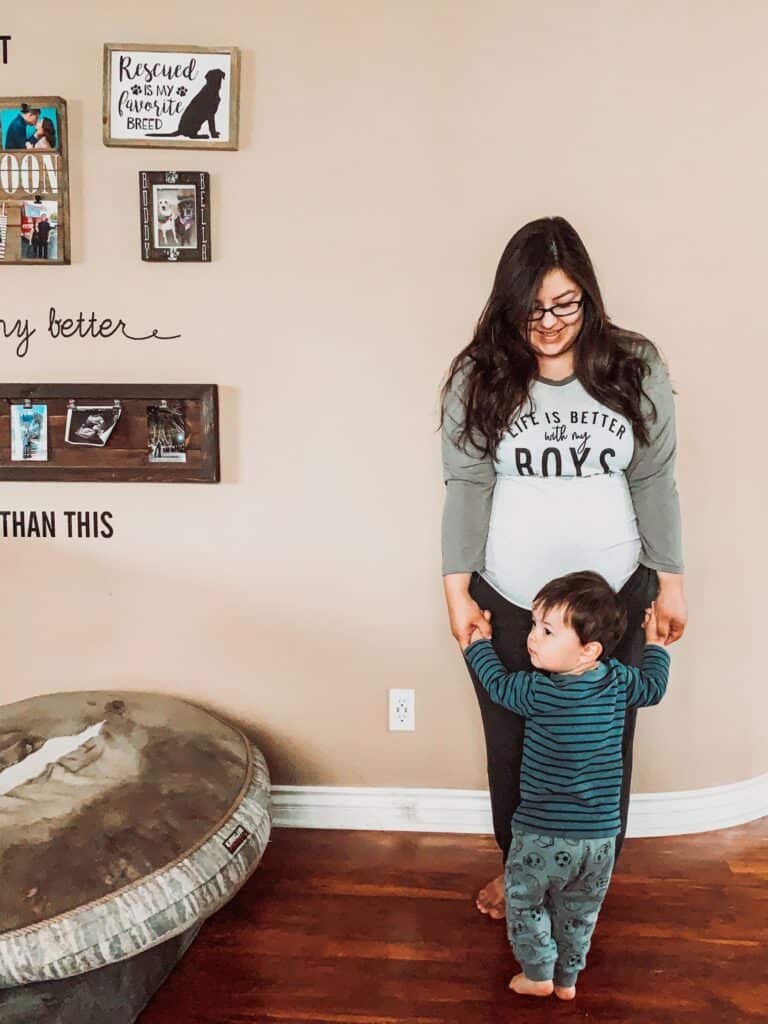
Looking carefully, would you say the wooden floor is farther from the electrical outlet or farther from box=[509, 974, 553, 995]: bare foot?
the electrical outlet

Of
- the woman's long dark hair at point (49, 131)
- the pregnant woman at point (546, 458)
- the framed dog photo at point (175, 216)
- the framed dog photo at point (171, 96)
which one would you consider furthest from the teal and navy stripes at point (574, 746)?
the woman's long dark hair at point (49, 131)

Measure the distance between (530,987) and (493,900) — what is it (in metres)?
0.26

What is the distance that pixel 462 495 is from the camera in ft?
5.49

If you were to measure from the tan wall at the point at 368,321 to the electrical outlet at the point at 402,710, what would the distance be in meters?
0.02

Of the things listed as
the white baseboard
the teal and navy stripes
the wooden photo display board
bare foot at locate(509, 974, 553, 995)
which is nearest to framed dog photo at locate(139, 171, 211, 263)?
the wooden photo display board

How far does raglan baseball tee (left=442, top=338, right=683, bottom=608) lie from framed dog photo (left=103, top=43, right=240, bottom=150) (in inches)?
34.1

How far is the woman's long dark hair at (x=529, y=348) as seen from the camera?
60.6 inches

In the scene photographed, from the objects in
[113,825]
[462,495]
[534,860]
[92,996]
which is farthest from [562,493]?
[92,996]

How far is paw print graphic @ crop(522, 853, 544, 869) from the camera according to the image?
1.51 m

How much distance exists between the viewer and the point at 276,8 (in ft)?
6.31

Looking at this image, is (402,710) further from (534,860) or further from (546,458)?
(546,458)

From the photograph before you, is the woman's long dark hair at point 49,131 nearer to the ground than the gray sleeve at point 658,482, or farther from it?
farther from it

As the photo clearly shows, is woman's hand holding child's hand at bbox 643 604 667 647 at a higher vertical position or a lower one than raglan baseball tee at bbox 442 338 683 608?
lower

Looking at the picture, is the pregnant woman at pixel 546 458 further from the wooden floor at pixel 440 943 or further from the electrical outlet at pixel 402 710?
the electrical outlet at pixel 402 710
